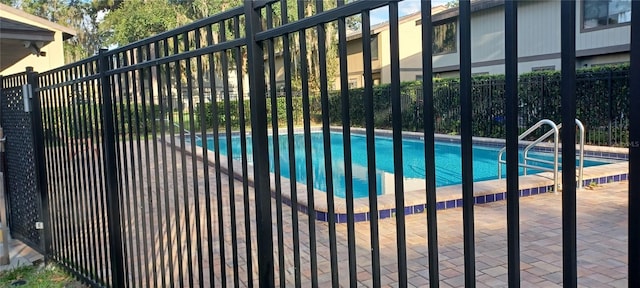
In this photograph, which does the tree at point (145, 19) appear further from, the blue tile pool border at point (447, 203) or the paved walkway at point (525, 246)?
the paved walkway at point (525, 246)

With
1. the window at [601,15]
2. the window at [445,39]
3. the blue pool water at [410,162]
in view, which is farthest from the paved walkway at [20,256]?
the window at [445,39]

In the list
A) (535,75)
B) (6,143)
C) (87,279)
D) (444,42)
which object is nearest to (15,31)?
(6,143)

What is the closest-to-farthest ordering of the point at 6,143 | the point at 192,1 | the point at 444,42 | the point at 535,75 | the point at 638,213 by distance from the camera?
the point at 638,213, the point at 6,143, the point at 535,75, the point at 444,42, the point at 192,1

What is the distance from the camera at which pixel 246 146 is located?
2000 millimetres

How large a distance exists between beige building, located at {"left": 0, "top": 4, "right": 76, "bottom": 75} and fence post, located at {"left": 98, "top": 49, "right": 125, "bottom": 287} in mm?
3568

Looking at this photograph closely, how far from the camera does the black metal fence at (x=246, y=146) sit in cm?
111

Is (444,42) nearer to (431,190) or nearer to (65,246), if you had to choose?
(65,246)

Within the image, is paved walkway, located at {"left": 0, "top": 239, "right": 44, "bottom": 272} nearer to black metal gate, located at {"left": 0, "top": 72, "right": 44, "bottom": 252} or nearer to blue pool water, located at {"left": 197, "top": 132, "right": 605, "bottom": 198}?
black metal gate, located at {"left": 0, "top": 72, "right": 44, "bottom": 252}

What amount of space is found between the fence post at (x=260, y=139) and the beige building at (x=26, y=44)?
5089 mm

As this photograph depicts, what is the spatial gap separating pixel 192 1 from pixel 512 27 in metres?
22.0

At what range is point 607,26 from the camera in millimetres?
12812

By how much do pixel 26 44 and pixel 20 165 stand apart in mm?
2405

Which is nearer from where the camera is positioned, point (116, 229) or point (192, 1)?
point (116, 229)

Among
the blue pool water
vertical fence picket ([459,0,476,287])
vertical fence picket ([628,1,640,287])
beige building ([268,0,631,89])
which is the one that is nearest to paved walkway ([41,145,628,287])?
vertical fence picket ([459,0,476,287])
